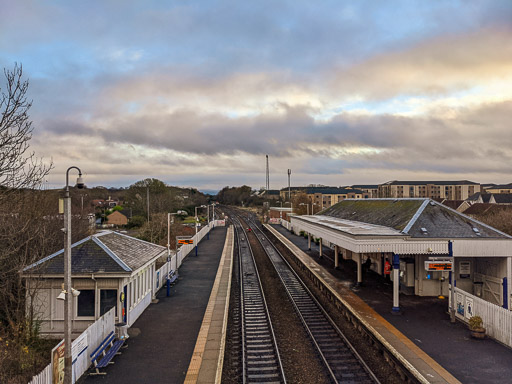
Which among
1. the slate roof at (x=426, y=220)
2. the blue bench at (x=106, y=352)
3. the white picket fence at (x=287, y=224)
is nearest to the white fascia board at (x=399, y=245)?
the slate roof at (x=426, y=220)

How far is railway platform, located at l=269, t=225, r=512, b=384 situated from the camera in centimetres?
1100

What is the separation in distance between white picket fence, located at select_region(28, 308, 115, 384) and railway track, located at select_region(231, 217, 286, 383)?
16.0ft

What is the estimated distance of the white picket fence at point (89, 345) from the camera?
9172 millimetres

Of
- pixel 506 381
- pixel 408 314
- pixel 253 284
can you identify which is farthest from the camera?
pixel 253 284

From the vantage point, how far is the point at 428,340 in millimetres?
13688

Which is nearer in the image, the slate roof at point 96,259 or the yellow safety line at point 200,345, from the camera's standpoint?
the yellow safety line at point 200,345

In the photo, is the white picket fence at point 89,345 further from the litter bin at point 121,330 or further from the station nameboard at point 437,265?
the station nameboard at point 437,265

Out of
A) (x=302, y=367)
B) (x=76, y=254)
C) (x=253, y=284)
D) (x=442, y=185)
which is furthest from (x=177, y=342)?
(x=442, y=185)

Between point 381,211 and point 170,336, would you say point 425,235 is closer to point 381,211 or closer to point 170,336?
point 381,211

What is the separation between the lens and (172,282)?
23469 mm

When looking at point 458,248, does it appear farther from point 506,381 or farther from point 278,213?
point 278,213

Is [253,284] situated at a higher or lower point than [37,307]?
lower

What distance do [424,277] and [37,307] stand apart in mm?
18733

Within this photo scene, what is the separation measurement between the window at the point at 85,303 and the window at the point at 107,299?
0.37 meters
